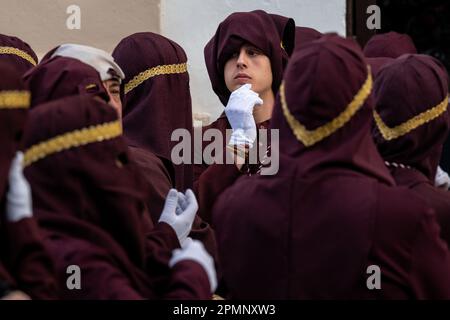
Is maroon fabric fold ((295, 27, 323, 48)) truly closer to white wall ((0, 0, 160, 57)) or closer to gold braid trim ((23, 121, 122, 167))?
white wall ((0, 0, 160, 57))

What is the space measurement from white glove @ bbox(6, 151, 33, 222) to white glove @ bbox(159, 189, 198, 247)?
1060 mm

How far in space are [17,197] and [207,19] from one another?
408 centimetres

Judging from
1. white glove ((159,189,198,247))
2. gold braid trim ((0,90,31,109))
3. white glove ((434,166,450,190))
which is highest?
gold braid trim ((0,90,31,109))

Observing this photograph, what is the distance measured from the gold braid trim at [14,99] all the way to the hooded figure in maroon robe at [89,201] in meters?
0.14

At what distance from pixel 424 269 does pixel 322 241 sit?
306 millimetres

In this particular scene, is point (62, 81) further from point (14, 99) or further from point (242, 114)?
point (242, 114)

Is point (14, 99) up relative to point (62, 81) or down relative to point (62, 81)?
up

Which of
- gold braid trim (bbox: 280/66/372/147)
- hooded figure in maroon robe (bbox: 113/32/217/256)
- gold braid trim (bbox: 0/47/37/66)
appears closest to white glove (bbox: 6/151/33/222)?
gold braid trim (bbox: 280/66/372/147)

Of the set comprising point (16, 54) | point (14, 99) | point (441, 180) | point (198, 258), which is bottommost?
point (441, 180)

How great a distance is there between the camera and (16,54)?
4.81 metres

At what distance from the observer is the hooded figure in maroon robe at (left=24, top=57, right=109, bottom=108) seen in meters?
3.20

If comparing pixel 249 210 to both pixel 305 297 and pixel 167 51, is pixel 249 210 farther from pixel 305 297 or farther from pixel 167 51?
pixel 167 51

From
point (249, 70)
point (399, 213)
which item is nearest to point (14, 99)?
point (399, 213)

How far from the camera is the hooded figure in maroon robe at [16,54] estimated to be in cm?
473
